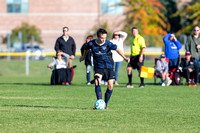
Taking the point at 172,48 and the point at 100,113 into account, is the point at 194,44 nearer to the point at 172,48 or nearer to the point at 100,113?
the point at 172,48

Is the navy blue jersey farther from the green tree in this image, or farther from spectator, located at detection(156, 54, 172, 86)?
the green tree

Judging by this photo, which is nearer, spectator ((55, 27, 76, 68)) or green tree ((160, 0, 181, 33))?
spectator ((55, 27, 76, 68))

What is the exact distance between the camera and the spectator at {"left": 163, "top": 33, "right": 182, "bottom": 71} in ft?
62.0

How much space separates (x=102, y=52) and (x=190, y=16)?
1804 inches

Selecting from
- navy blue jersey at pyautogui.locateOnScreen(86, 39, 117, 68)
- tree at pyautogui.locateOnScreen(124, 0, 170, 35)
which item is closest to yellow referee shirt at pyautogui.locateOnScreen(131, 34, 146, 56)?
navy blue jersey at pyautogui.locateOnScreen(86, 39, 117, 68)

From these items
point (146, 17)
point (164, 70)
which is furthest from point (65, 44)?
point (146, 17)

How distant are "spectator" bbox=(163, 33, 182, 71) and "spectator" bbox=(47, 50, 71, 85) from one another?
3751 mm

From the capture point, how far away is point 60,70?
18.7m

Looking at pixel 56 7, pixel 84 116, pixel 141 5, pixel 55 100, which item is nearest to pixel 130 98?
pixel 55 100

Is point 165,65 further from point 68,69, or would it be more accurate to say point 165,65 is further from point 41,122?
point 41,122

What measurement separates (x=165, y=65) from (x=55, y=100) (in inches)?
282

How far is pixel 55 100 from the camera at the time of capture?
1280cm

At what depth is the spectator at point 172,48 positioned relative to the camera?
62.0 feet

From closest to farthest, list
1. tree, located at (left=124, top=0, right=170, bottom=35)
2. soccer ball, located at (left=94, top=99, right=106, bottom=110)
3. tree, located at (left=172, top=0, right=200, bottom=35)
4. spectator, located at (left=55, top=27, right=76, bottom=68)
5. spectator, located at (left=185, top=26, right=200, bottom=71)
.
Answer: soccer ball, located at (left=94, top=99, right=106, bottom=110), spectator, located at (left=55, top=27, right=76, bottom=68), spectator, located at (left=185, top=26, right=200, bottom=71), tree, located at (left=124, top=0, right=170, bottom=35), tree, located at (left=172, top=0, right=200, bottom=35)
